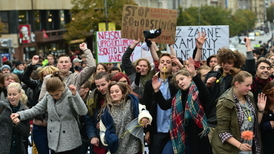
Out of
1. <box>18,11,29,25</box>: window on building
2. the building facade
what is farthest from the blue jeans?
<box>18,11,29,25</box>: window on building

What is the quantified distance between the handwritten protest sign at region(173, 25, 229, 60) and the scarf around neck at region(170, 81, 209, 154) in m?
5.44

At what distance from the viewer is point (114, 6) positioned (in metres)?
37.1

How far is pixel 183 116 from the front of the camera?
6.18 metres

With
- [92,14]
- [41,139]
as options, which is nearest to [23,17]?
[92,14]

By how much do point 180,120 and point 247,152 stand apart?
0.93 meters

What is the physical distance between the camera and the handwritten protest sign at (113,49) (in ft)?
41.1

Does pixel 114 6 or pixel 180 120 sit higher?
pixel 114 6

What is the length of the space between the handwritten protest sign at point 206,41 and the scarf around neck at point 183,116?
5438mm

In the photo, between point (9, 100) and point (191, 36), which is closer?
point (9, 100)

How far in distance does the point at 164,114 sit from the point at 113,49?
625cm

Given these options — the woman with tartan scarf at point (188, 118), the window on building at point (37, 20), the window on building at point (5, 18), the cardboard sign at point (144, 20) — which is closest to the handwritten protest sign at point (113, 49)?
the cardboard sign at point (144, 20)

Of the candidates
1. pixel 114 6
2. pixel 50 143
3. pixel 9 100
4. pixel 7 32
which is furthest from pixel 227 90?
pixel 7 32

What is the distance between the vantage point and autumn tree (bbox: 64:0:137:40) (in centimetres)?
3588

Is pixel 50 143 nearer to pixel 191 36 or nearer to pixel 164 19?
pixel 164 19
